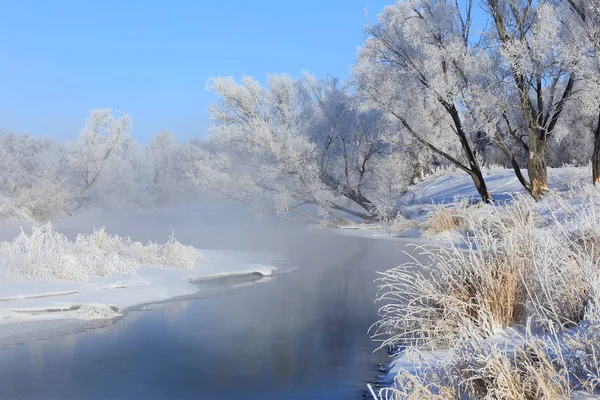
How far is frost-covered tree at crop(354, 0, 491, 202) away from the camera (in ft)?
58.5

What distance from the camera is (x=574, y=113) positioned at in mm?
28109

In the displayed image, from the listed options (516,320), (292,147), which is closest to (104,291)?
(516,320)

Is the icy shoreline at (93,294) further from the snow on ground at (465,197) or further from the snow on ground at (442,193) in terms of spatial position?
the snow on ground at (442,193)

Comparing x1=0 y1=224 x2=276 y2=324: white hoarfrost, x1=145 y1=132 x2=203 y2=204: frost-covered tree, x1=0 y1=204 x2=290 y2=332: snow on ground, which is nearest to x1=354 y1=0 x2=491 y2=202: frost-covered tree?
x1=0 y1=204 x2=290 y2=332: snow on ground

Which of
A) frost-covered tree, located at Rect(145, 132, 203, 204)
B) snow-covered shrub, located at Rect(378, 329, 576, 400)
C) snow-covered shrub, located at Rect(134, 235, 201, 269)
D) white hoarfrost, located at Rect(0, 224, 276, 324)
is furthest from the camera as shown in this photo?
frost-covered tree, located at Rect(145, 132, 203, 204)

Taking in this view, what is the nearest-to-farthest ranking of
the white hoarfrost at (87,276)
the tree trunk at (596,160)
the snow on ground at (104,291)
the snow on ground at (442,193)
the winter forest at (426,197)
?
1. the winter forest at (426,197)
2. the snow on ground at (104,291)
3. the white hoarfrost at (87,276)
4. the tree trunk at (596,160)
5. the snow on ground at (442,193)

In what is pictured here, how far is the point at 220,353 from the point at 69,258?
3.97 meters

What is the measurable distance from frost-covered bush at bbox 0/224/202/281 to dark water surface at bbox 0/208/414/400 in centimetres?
145

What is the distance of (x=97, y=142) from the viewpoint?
35.1 meters

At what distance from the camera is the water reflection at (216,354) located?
17.3ft

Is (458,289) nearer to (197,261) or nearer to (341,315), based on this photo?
(341,315)

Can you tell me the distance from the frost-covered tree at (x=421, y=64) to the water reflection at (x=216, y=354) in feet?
32.4

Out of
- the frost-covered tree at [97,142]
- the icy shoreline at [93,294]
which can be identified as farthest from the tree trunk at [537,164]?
the frost-covered tree at [97,142]

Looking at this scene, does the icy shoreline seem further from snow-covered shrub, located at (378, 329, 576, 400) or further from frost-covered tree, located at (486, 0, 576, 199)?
frost-covered tree, located at (486, 0, 576, 199)
